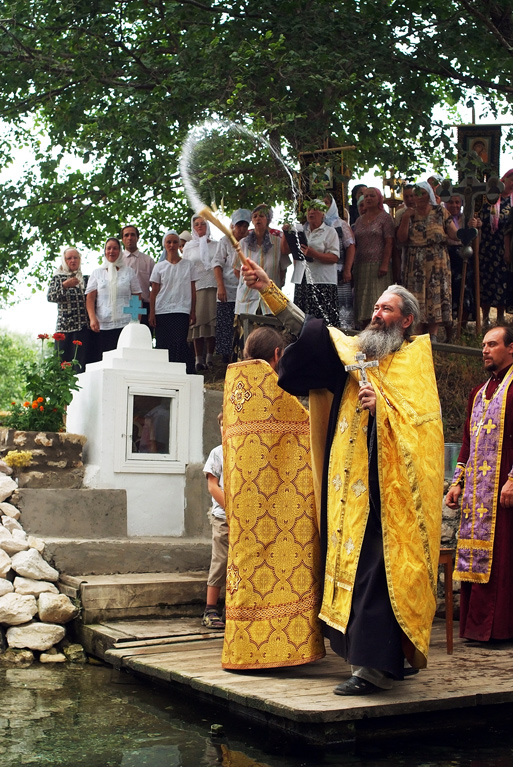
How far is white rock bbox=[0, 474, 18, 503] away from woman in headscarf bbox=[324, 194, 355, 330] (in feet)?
12.4

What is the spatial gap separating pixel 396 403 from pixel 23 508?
12.4 feet

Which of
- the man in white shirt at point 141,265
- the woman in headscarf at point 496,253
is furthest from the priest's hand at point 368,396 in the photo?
the woman in headscarf at point 496,253

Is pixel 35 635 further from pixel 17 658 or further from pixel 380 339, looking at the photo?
pixel 380 339

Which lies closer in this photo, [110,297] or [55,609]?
[55,609]

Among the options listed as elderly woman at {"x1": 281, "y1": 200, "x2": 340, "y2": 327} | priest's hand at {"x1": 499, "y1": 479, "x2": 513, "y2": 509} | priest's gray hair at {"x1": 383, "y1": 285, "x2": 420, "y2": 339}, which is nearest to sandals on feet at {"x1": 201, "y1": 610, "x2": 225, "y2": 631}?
priest's hand at {"x1": 499, "y1": 479, "x2": 513, "y2": 509}

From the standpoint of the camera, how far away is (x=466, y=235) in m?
10.6

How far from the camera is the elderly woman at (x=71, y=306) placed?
10.1m

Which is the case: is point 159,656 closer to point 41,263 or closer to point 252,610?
point 252,610

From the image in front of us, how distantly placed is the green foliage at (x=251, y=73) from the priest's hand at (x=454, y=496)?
4.60 meters

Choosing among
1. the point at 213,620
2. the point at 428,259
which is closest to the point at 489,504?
the point at 213,620

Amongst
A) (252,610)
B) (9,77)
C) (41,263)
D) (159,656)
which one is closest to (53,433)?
(159,656)

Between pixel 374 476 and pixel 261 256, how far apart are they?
5.17 meters

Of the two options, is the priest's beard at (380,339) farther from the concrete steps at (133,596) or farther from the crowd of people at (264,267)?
the crowd of people at (264,267)

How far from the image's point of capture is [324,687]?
4.72 meters
